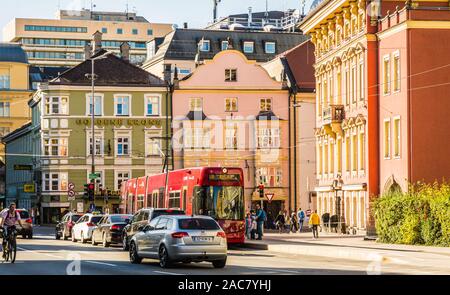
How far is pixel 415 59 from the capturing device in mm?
58812

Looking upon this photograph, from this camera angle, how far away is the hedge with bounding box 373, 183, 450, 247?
1863 inches

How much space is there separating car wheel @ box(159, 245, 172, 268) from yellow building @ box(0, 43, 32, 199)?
10688cm

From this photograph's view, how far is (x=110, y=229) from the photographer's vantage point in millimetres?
50344

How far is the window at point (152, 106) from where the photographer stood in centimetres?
9862

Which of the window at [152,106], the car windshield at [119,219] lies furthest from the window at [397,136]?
the window at [152,106]

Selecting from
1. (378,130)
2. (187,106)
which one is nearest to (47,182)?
(187,106)

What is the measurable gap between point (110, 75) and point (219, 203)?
5122 cm

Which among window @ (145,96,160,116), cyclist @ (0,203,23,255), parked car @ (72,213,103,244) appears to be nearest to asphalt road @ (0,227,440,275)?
cyclist @ (0,203,23,255)

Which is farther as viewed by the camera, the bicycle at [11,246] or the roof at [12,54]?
the roof at [12,54]

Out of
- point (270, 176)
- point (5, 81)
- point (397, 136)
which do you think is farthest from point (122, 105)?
point (5, 81)

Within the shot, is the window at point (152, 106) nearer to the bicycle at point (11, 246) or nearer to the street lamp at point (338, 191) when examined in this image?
the street lamp at point (338, 191)

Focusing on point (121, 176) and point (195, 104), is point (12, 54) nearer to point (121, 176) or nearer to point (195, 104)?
point (121, 176)

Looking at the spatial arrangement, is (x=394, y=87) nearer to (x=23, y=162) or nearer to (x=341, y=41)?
(x=341, y=41)
